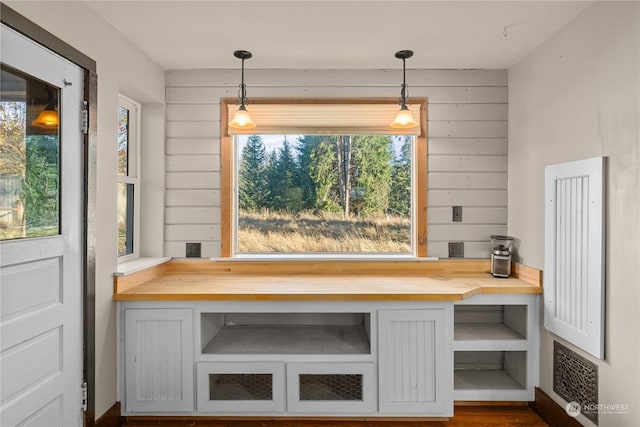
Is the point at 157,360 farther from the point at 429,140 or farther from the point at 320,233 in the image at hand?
the point at 429,140

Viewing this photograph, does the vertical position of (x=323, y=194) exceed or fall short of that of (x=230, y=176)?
it falls short

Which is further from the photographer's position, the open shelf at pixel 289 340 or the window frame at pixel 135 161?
the window frame at pixel 135 161

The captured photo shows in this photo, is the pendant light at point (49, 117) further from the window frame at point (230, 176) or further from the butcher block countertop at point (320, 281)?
the window frame at point (230, 176)

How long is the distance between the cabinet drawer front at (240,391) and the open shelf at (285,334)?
82 millimetres

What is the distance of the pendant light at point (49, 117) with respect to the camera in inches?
70.2

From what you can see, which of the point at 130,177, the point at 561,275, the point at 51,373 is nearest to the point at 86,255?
the point at 51,373

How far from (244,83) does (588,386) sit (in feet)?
9.44

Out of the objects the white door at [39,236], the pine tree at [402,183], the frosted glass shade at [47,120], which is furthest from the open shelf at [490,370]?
the frosted glass shade at [47,120]

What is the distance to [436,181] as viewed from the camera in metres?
3.04

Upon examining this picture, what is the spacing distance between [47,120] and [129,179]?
1.05 m

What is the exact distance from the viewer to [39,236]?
179 cm

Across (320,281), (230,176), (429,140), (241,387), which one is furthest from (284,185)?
(241,387)

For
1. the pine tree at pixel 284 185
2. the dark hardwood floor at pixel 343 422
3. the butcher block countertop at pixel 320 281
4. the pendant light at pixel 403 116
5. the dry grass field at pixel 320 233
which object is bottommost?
the dark hardwood floor at pixel 343 422

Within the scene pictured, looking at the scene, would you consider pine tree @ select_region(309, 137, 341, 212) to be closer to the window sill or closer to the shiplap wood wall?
the shiplap wood wall
